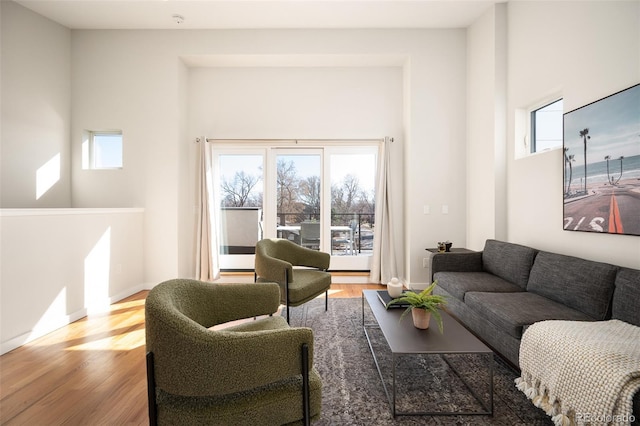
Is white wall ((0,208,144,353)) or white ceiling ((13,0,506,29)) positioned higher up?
white ceiling ((13,0,506,29))

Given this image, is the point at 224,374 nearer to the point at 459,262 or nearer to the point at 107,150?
the point at 459,262

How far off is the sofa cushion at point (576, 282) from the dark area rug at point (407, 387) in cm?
65

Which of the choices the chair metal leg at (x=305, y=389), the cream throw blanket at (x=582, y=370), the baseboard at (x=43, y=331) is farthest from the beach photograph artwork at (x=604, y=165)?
the baseboard at (x=43, y=331)

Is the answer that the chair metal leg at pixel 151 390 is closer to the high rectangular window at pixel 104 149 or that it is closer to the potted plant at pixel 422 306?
the potted plant at pixel 422 306

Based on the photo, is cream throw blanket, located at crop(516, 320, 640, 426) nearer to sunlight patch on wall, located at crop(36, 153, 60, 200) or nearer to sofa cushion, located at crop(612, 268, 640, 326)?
sofa cushion, located at crop(612, 268, 640, 326)

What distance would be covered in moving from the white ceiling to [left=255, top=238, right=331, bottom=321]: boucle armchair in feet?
9.45

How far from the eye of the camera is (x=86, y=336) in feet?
9.09

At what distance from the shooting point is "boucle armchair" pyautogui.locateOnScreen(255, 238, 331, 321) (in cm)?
273

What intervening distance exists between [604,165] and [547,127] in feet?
3.29

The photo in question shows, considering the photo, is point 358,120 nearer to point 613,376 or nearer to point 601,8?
point 601,8

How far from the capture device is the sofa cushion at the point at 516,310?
1.95 metres

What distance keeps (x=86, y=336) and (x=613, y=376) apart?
3.74m

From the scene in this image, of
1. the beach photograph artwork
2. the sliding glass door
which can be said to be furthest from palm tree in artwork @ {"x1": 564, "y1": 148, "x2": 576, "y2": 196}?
the sliding glass door

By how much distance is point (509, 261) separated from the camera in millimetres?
2900
